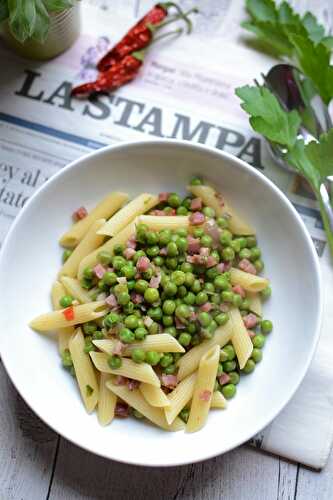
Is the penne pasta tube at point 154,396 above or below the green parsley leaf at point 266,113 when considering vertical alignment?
below

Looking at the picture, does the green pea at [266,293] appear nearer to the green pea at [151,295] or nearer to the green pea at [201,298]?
the green pea at [201,298]

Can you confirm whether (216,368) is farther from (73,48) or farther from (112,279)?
(73,48)

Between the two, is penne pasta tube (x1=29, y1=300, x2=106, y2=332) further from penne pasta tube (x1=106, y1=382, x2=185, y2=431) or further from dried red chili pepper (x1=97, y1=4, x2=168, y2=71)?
dried red chili pepper (x1=97, y1=4, x2=168, y2=71)

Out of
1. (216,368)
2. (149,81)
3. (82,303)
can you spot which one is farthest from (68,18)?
(216,368)

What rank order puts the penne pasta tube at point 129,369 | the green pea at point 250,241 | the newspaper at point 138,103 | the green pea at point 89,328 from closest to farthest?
the penne pasta tube at point 129,369, the green pea at point 89,328, the green pea at point 250,241, the newspaper at point 138,103

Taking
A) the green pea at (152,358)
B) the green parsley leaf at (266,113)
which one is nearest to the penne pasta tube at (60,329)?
the green pea at (152,358)

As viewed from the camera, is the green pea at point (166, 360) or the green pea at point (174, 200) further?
the green pea at point (174, 200)
